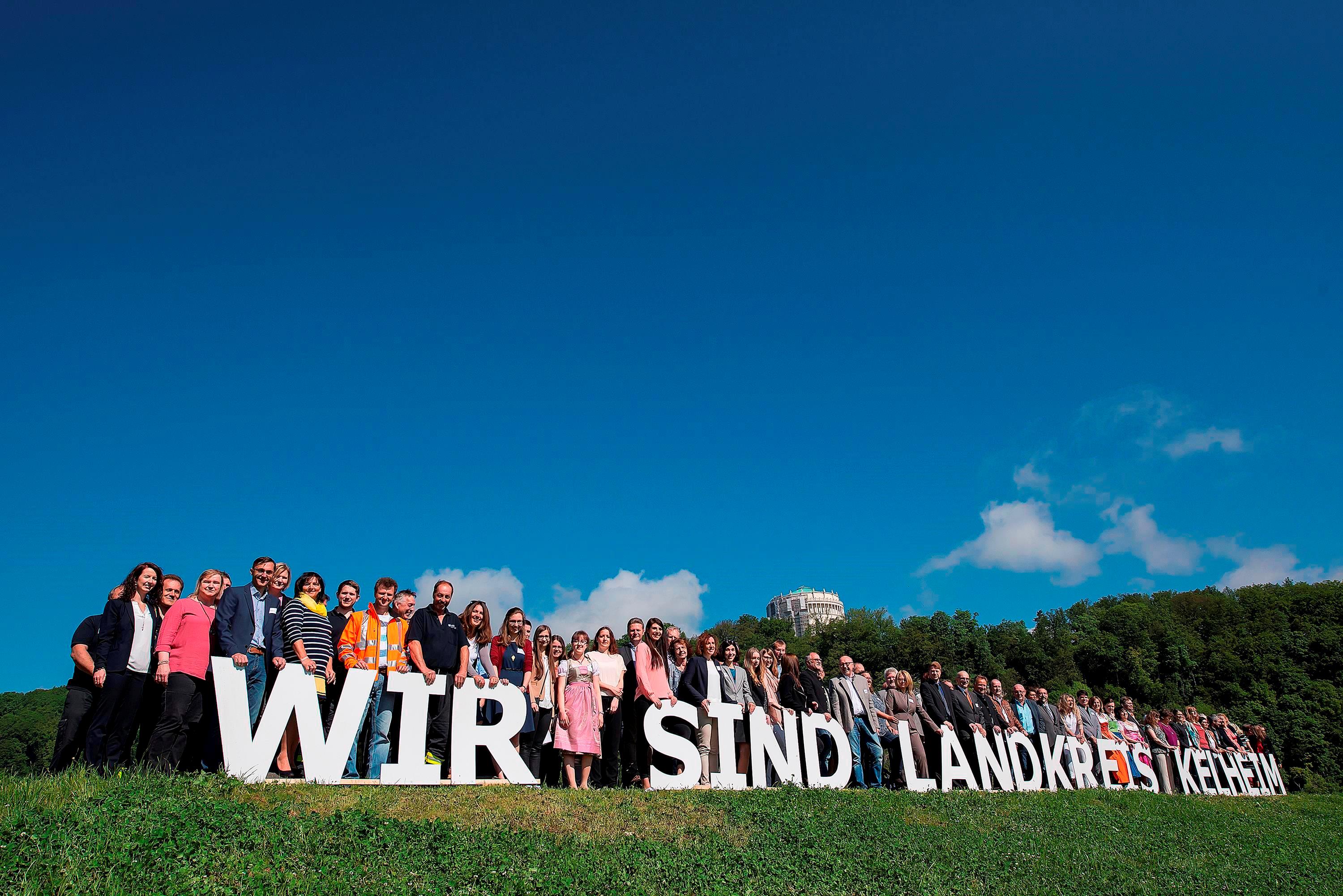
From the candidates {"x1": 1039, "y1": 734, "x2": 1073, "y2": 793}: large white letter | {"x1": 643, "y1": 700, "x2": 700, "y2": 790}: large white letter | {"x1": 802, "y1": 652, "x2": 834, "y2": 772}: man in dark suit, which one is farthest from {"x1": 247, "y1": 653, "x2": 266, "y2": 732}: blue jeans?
{"x1": 1039, "y1": 734, "x2": 1073, "y2": 793}: large white letter

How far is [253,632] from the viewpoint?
9.98 meters

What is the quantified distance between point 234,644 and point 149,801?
2821 mm

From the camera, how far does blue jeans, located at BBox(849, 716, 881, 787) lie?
1512cm

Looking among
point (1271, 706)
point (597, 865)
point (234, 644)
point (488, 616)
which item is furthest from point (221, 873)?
point (1271, 706)

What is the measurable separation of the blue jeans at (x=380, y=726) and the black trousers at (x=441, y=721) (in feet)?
1.62

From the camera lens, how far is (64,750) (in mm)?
9016

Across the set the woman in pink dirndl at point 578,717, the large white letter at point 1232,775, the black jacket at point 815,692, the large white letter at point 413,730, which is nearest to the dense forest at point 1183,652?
the large white letter at point 1232,775

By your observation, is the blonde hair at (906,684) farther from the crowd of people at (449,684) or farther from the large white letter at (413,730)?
the large white letter at (413,730)

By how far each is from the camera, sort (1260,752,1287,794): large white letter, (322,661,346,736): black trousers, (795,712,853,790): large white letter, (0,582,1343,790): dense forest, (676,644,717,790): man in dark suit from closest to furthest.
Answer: (322,661,346,736): black trousers → (676,644,717,790): man in dark suit → (795,712,853,790): large white letter → (1260,752,1287,794): large white letter → (0,582,1343,790): dense forest

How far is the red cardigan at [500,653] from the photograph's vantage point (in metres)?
12.1

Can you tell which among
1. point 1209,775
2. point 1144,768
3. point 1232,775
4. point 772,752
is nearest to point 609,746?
point 772,752

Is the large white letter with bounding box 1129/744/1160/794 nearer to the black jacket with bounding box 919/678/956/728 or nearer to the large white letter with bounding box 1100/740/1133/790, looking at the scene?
the large white letter with bounding box 1100/740/1133/790

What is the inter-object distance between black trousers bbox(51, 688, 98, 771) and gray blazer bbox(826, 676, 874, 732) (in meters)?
11.3

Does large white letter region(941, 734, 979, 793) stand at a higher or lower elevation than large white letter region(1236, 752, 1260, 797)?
higher
